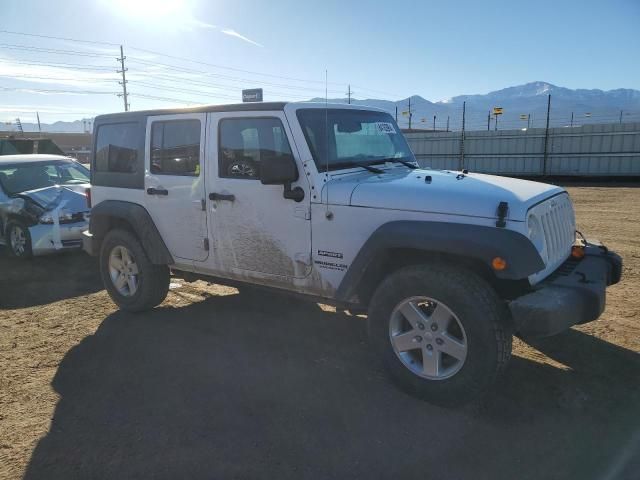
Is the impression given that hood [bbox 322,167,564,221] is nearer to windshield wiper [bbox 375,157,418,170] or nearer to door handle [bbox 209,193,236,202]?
windshield wiper [bbox 375,157,418,170]

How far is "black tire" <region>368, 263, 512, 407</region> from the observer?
3002 millimetres

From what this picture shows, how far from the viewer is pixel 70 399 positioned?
352 centimetres

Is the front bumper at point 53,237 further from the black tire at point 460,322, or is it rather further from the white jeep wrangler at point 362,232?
the black tire at point 460,322

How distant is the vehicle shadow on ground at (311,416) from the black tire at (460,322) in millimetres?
158

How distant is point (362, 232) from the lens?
3480 millimetres

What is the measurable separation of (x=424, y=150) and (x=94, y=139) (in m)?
21.0

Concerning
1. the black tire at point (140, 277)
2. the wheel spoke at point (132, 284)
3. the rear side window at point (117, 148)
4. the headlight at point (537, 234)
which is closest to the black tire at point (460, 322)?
the headlight at point (537, 234)

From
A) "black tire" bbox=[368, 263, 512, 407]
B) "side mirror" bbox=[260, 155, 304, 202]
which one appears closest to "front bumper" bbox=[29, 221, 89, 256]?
"side mirror" bbox=[260, 155, 304, 202]

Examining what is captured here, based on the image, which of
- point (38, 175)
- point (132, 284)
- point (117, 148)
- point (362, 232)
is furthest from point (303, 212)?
point (38, 175)

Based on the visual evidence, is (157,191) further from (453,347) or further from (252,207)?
(453,347)

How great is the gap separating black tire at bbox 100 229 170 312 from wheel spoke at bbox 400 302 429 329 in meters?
2.88

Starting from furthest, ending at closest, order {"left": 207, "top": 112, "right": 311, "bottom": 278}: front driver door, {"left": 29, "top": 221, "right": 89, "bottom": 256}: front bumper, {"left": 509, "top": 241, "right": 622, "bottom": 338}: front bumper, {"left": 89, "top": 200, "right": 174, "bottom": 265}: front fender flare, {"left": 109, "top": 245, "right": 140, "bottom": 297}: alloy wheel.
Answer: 1. {"left": 29, "top": 221, "right": 89, "bottom": 256}: front bumper
2. {"left": 109, "top": 245, "right": 140, "bottom": 297}: alloy wheel
3. {"left": 89, "top": 200, "right": 174, "bottom": 265}: front fender flare
4. {"left": 207, "top": 112, "right": 311, "bottom": 278}: front driver door
5. {"left": 509, "top": 241, "right": 622, "bottom": 338}: front bumper

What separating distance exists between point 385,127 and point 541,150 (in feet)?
62.9

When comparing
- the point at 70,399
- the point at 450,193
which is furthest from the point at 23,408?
the point at 450,193
